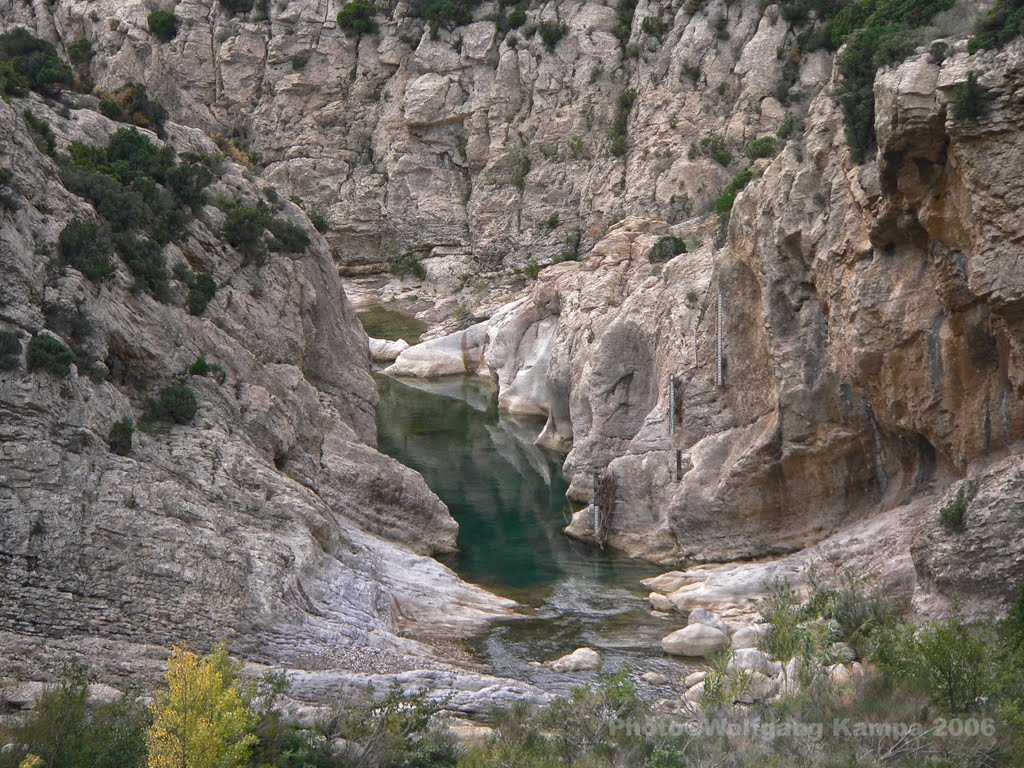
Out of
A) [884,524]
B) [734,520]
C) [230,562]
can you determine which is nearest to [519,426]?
[734,520]

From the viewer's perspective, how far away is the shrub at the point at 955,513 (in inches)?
836

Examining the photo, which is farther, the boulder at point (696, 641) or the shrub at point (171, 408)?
the shrub at point (171, 408)

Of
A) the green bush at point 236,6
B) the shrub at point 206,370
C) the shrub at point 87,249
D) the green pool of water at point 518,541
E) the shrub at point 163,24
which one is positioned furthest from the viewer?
the green bush at point 236,6

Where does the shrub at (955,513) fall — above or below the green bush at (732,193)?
below

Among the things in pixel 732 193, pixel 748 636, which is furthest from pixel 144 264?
pixel 732 193

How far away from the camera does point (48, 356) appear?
20.7 meters

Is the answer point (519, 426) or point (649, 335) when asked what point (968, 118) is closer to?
point (649, 335)

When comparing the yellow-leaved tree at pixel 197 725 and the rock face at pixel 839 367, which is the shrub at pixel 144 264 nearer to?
the rock face at pixel 839 367

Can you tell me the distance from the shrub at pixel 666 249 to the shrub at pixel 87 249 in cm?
2525

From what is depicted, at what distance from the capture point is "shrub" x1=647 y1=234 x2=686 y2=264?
4509 cm

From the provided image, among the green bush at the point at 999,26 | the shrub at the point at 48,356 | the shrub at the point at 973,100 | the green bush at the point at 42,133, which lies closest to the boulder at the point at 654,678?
the shrub at the point at 973,100

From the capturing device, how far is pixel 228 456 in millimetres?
24344

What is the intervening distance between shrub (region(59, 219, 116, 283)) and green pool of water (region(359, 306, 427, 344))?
43.6 m

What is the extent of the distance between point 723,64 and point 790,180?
39.8 meters
